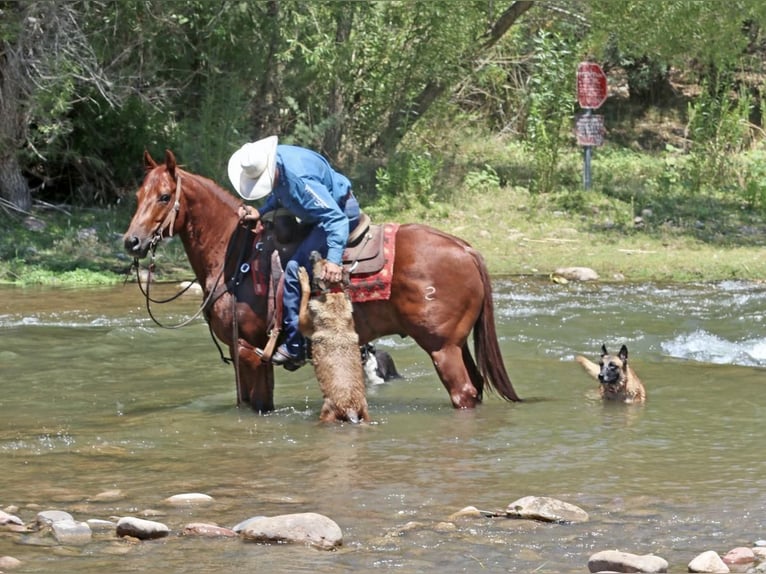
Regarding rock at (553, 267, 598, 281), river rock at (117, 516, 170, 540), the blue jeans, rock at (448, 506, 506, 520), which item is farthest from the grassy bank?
river rock at (117, 516, 170, 540)

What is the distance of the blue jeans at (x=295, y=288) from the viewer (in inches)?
364

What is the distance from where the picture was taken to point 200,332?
555 inches

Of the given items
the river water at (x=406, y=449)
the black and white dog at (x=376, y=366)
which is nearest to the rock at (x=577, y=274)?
the river water at (x=406, y=449)

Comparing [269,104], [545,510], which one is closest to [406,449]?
[545,510]

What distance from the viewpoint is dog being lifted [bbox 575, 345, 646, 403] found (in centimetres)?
1005

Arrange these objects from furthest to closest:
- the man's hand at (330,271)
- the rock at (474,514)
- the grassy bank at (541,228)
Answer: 1. the grassy bank at (541,228)
2. the man's hand at (330,271)
3. the rock at (474,514)

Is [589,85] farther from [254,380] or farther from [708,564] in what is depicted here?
[708,564]

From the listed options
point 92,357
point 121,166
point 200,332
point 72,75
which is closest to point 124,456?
point 92,357

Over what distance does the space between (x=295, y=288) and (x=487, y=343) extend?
4.73ft

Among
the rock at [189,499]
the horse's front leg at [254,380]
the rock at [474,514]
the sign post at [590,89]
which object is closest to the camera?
the rock at [474,514]

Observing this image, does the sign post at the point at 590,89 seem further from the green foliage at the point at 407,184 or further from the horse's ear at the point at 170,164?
the horse's ear at the point at 170,164

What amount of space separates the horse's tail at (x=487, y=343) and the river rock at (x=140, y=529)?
12.6 feet

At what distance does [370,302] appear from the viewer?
9.44 metres

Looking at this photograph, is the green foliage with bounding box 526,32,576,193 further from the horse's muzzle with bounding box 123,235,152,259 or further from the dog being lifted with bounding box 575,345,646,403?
the horse's muzzle with bounding box 123,235,152,259
